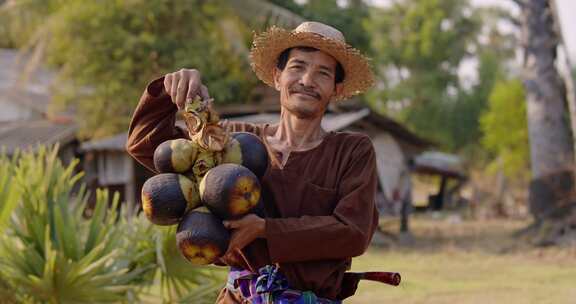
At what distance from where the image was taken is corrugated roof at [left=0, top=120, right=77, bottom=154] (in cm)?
1800

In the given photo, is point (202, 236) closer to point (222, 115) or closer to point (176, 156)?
point (176, 156)

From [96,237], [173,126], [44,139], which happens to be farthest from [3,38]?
[173,126]

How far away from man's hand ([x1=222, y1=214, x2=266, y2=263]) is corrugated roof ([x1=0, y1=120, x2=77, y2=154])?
52.0ft

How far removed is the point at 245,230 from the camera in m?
2.27

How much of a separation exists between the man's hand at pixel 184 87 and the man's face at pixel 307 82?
341 mm

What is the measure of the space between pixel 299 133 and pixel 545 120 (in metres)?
13.0

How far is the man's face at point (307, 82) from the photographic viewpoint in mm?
2619

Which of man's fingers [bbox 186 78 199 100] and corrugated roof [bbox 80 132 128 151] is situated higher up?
man's fingers [bbox 186 78 199 100]

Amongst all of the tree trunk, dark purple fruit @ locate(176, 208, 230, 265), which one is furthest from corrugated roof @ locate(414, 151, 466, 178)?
dark purple fruit @ locate(176, 208, 230, 265)

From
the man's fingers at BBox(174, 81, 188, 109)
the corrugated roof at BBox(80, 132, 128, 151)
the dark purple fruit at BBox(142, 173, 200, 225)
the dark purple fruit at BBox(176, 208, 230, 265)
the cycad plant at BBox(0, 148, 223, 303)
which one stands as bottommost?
the corrugated roof at BBox(80, 132, 128, 151)

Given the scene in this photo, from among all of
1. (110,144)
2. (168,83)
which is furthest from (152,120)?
(110,144)

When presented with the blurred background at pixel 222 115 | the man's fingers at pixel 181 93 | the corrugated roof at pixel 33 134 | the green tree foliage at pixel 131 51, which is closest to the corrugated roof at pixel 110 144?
the blurred background at pixel 222 115

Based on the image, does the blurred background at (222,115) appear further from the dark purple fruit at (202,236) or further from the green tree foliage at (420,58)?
the green tree foliage at (420,58)

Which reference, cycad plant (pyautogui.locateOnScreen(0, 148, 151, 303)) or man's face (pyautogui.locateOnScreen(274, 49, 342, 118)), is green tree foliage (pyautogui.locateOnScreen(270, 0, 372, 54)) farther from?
man's face (pyautogui.locateOnScreen(274, 49, 342, 118))
